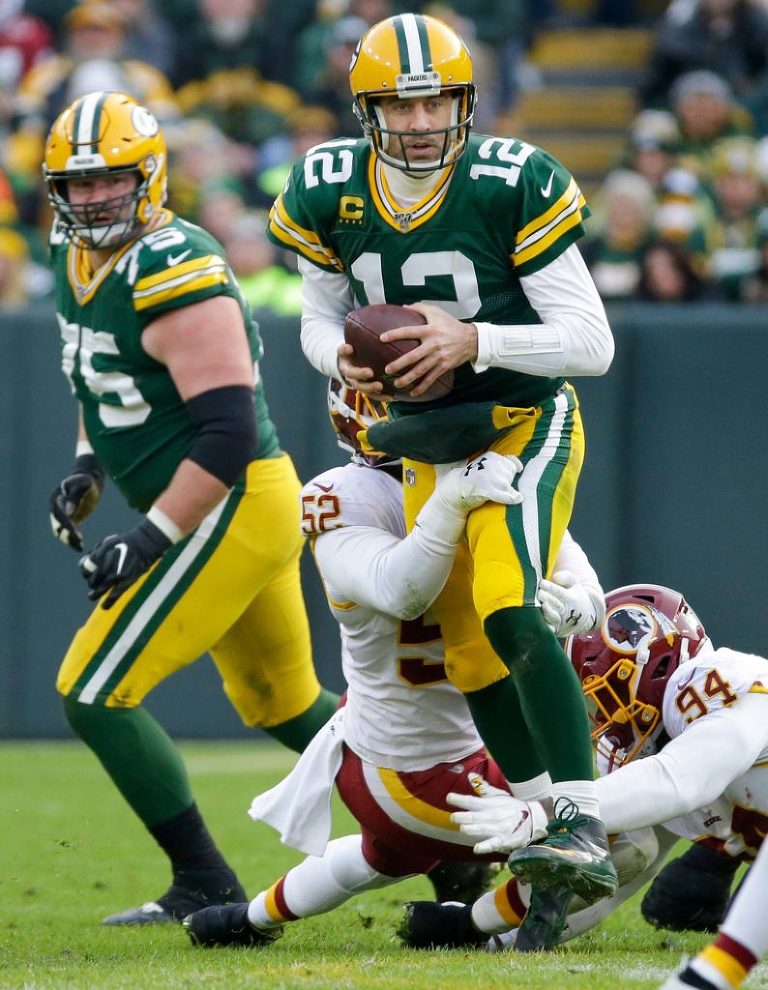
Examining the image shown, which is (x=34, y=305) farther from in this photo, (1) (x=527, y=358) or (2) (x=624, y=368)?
(1) (x=527, y=358)

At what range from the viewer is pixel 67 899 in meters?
4.47

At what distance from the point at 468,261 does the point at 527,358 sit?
0.89ft

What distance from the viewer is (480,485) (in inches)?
138

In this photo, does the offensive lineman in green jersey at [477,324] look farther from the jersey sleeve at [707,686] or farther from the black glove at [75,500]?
the black glove at [75,500]

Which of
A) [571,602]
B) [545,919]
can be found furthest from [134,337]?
[545,919]

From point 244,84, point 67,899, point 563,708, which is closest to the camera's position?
point 563,708

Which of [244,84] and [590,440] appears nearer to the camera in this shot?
[590,440]

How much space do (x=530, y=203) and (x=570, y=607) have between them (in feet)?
2.75

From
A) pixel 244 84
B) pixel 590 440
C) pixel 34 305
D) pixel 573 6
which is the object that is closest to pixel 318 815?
pixel 590 440

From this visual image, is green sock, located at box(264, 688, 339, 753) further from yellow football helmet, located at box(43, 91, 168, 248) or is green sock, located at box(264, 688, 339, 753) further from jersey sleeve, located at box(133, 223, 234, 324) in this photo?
yellow football helmet, located at box(43, 91, 168, 248)

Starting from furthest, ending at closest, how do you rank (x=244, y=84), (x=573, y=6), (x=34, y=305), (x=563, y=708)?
1. (x=573, y=6)
2. (x=244, y=84)
3. (x=34, y=305)
4. (x=563, y=708)

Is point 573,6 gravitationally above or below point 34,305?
above

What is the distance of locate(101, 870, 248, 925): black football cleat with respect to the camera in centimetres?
412

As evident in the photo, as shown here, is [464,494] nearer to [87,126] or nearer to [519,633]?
[519,633]
